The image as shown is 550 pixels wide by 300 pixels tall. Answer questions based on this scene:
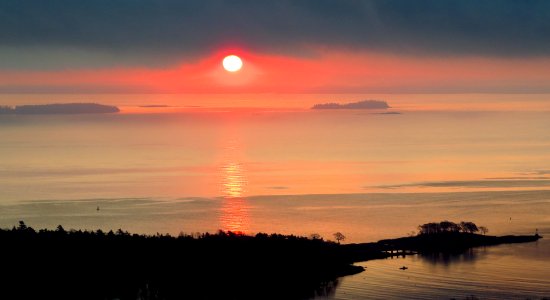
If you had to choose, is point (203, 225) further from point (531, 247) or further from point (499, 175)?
point (499, 175)

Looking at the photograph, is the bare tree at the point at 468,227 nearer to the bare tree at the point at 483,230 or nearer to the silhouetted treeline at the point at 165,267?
the bare tree at the point at 483,230

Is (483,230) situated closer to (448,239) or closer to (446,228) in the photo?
(446,228)

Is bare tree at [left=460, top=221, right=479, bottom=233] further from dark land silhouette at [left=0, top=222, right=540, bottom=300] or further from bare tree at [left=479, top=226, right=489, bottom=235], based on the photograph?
dark land silhouette at [left=0, top=222, right=540, bottom=300]

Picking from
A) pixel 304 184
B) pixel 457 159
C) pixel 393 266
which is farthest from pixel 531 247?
pixel 457 159

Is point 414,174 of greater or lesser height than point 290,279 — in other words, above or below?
above

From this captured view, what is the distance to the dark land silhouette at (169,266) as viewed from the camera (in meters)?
39.7

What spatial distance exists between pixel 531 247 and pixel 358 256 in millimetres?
10638

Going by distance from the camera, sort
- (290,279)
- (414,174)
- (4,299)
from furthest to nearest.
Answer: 1. (414,174)
2. (290,279)
3. (4,299)

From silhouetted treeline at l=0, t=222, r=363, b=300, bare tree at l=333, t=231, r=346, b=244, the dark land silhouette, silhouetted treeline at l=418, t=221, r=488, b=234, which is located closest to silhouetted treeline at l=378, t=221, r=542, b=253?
silhouetted treeline at l=418, t=221, r=488, b=234

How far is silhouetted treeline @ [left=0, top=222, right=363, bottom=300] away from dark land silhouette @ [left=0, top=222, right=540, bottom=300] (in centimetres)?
5

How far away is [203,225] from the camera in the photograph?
68375mm

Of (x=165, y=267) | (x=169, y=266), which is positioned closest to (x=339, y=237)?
(x=169, y=266)

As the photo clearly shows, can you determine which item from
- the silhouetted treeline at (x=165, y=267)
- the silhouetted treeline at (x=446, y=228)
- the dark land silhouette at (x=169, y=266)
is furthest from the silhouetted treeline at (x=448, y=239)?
the silhouetted treeline at (x=165, y=267)

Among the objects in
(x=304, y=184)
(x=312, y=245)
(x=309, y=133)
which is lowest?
(x=312, y=245)
